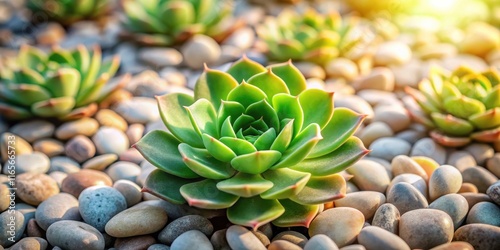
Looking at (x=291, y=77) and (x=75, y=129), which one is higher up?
(x=291, y=77)

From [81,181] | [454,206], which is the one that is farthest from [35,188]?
[454,206]

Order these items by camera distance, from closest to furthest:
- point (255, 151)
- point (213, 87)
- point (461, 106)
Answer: point (255, 151) < point (213, 87) < point (461, 106)

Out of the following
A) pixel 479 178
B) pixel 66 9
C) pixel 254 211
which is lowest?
pixel 479 178

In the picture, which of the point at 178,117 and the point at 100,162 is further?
the point at 100,162

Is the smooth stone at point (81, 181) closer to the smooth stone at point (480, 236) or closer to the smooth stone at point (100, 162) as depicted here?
the smooth stone at point (100, 162)

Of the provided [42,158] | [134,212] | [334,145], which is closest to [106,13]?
[42,158]

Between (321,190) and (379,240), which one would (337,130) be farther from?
(379,240)

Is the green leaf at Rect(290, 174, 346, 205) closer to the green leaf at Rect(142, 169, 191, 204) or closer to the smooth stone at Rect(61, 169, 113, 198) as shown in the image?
the green leaf at Rect(142, 169, 191, 204)

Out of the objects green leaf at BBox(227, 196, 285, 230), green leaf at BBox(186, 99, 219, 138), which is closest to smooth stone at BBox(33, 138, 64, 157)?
green leaf at BBox(186, 99, 219, 138)
